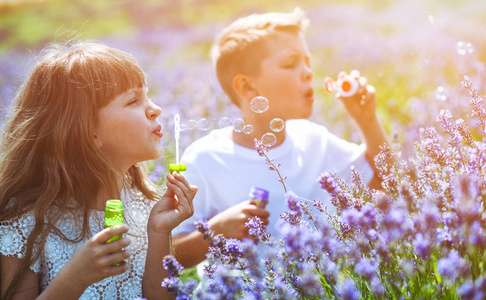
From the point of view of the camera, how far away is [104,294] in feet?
7.22

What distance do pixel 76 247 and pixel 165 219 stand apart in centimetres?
45


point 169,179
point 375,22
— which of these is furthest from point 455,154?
point 375,22

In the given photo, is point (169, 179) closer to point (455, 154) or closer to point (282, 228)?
point (282, 228)

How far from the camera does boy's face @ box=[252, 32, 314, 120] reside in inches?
115

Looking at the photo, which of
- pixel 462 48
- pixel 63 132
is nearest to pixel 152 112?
pixel 63 132

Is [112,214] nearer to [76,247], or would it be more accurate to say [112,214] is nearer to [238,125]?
[76,247]

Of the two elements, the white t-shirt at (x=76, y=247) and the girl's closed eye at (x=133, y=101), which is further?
the girl's closed eye at (x=133, y=101)

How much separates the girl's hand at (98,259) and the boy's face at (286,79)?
58.8 inches

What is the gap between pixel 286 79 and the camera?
2.97m

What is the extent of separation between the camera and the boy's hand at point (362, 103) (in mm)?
2938

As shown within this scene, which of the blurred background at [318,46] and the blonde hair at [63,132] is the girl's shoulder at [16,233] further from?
the blurred background at [318,46]

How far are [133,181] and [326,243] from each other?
4.57 feet

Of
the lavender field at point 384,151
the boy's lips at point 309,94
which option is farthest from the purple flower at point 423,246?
the boy's lips at point 309,94

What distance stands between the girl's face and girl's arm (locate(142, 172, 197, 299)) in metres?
0.20
